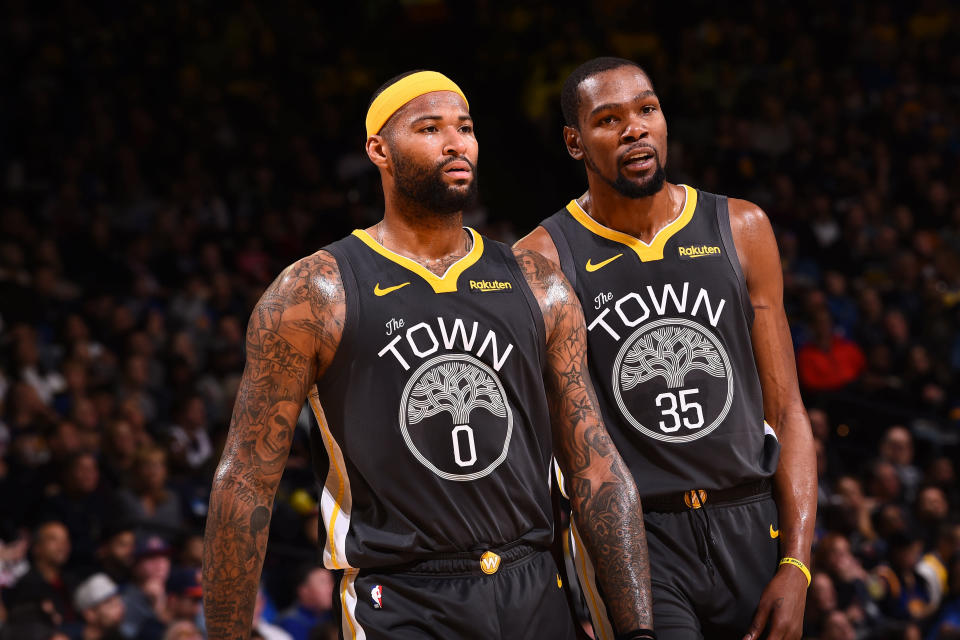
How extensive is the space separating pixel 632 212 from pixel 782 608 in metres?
1.23

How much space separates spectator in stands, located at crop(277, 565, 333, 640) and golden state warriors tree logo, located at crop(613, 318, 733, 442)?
425cm

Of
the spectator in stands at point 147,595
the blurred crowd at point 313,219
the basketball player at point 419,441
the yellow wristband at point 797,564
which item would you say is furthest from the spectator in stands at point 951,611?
the basketball player at point 419,441

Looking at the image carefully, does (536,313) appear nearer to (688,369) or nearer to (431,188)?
(431,188)

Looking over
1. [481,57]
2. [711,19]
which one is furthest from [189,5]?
[711,19]

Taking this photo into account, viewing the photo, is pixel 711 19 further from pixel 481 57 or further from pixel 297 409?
pixel 297 409

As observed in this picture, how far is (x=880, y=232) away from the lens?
40.0 ft

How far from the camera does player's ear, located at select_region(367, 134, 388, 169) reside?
11.3 ft

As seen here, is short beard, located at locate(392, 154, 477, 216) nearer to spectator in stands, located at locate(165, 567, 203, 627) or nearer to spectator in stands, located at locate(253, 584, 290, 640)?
spectator in stands, located at locate(253, 584, 290, 640)

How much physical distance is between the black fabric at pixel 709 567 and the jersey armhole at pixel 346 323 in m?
1.04

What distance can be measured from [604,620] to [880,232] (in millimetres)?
9459

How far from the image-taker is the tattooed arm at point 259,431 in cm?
316

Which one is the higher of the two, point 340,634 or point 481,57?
point 481,57

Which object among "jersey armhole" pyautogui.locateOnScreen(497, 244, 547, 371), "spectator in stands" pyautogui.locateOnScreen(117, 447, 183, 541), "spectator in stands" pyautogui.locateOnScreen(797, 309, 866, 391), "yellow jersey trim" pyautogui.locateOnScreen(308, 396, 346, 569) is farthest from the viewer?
"spectator in stands" pyautogui.locateOnScreen(797, 309, 866, 391)

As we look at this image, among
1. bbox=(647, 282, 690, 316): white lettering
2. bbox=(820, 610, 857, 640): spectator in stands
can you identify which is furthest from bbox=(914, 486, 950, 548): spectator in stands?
bbox=(647, 282, 690, 316): white lettering
